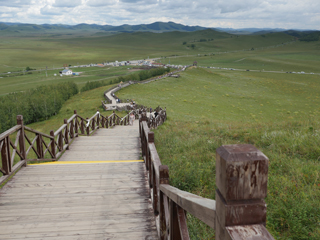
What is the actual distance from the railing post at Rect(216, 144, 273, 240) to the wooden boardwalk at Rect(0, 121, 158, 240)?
284 cm

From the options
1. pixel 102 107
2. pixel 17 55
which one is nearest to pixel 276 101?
pixel 102 107

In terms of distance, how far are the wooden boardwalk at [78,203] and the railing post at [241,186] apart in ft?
9.33

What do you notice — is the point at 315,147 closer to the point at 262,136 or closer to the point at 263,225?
the point at 262,136

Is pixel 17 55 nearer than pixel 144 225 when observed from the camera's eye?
No

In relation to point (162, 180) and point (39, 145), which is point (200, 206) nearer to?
point (162, 180)

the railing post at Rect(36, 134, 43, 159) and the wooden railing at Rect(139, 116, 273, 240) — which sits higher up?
the wooden railing at Rect(139, 116, 273, 240)

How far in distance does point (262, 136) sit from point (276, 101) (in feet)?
115

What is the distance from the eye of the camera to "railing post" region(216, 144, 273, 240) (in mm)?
1199

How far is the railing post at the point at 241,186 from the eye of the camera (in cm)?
120

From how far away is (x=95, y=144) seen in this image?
1021 centimetres

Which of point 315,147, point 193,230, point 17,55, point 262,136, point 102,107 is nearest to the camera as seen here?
point 193,230

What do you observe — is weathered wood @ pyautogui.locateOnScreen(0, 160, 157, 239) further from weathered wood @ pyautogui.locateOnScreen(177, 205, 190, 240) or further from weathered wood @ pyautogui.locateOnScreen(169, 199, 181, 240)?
weathered wood @ pyautogui.locateOnScreen(177, 205, 190, 240)

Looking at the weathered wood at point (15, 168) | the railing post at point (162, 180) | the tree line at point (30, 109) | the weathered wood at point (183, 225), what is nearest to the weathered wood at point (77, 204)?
the weathered wood at point (15, 168)

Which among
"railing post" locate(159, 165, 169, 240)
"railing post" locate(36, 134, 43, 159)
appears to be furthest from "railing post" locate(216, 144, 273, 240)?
"railing post" locate(36, 134, 43, 159)
